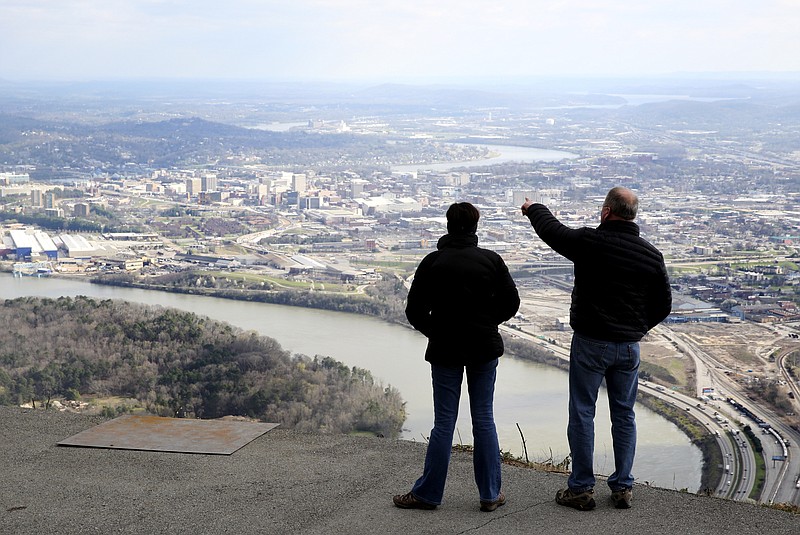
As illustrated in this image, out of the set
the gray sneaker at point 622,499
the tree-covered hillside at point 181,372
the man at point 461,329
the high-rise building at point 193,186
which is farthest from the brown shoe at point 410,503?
the high-rise building at point 193,186

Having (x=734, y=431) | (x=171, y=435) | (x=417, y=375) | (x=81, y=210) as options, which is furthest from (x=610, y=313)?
(x=81, y=210)

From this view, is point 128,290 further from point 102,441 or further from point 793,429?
point 102,441

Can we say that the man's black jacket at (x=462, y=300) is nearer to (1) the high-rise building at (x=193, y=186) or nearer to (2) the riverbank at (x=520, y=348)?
(2) the riverbank at (x=520, y=348)

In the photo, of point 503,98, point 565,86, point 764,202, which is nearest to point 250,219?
point 764,202

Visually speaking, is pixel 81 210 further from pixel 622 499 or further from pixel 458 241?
pixel 622 499

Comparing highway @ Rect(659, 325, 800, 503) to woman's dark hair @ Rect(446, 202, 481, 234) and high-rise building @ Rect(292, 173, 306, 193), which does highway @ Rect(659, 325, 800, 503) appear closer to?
woman's dark hair @ Rect(446, 202, 481, 234)

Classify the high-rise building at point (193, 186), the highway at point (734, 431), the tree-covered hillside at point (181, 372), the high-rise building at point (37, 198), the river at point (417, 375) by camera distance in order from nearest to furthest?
the highway at point (734, 431), the river at point (417, 375), the tree-covered hillside at point (181, 372), the high-rise building at point (37, 198), the high-rise building at point (193, 186)
